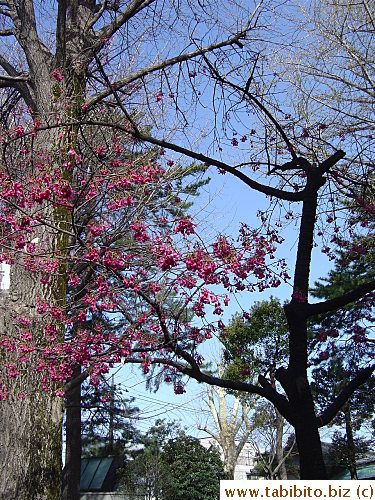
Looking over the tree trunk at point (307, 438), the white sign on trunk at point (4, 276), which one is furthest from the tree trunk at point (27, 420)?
the tree trunk at point (307, 438)

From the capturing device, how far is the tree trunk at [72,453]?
44.1ft

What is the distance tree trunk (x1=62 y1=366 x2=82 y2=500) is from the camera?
13445 millimetres

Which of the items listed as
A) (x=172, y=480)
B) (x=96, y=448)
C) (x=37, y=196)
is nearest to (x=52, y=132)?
(x=37, y=196)

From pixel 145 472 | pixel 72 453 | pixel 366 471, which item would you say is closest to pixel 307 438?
pixel 72 453

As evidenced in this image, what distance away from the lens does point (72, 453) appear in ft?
45.4

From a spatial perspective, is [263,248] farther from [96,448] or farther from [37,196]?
[96,448]

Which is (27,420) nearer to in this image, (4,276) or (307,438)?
(4,276)

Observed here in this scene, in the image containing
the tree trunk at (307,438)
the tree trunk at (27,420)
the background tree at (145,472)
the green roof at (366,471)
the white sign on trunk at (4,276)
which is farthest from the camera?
the green roof at (366,471)

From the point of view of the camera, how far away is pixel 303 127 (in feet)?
Result: 24.0

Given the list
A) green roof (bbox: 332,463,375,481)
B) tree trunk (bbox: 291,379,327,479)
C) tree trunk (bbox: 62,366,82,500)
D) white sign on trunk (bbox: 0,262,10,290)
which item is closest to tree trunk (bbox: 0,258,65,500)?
white sign on trunk (bbox: 0,262,10,290)

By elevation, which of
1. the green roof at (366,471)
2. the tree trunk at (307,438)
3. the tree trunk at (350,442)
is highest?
the tree trunk at (350,442)

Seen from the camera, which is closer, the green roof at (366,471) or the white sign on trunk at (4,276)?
the white sign on trunk at (4,276)

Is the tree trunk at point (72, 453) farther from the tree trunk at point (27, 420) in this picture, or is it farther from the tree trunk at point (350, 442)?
the tree trunk at point (350, 442)

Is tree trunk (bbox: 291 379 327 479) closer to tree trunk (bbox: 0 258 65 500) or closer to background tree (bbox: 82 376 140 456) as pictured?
tree trunk (bbox: 0 258 65 500)
